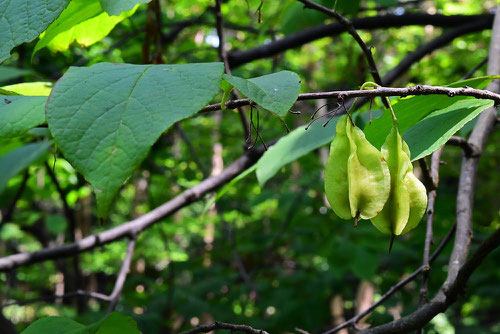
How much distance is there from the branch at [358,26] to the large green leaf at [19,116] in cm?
157

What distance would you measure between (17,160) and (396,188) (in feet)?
3.18

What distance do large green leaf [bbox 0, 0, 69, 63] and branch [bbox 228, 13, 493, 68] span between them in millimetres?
1538

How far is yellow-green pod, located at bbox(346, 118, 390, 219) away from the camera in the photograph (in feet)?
2.68

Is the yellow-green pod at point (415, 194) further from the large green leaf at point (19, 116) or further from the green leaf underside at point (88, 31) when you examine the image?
the green leaf underside at point (88, 31)

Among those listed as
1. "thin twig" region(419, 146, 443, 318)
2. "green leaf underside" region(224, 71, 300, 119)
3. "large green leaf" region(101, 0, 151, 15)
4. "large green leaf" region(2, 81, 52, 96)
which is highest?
"large green leaf" region(101, 0, 151, 15)

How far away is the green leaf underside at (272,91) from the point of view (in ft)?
2.15

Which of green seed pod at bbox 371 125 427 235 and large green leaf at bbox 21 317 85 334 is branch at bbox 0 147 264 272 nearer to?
large green leaf at bbox 21 317 85 334

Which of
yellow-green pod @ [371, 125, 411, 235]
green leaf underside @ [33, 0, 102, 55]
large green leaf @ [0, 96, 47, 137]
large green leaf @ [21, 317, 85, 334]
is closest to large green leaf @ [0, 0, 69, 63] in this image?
large green leaf @ [0, 96, 47, 137]

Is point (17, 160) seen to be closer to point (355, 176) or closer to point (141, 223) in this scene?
point (141, 223)

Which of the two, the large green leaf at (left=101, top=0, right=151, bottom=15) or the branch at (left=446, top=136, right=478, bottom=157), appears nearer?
the large green leaf at (left=101, top=0, right=151, bottom=15)

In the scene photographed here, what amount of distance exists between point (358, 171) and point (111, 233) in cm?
142

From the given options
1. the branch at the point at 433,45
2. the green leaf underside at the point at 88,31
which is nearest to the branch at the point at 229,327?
the green leaf underside at the point at 88,31

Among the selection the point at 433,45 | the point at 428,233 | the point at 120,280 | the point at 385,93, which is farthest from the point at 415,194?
the point at 433,45

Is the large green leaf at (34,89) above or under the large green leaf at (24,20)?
under
